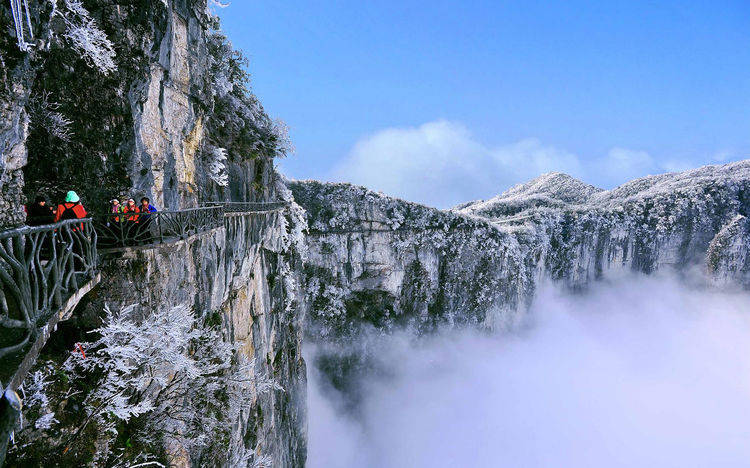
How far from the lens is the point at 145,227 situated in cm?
733

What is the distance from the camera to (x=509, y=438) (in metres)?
40.7

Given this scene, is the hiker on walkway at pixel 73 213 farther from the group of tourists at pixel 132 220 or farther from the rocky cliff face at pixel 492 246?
the rocky cliff face at pixel 492 246

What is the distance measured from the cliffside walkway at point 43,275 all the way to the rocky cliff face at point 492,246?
29.5 meters

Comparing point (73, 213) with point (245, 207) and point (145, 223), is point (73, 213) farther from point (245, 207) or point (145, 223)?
point (245, 207)

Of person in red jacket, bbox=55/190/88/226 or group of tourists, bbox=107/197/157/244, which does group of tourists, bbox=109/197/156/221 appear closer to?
group of tourists, bbox=107/197/157/244

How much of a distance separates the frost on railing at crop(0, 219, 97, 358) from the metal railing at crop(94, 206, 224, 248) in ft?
2.60

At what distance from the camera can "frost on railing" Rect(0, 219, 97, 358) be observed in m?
3.51

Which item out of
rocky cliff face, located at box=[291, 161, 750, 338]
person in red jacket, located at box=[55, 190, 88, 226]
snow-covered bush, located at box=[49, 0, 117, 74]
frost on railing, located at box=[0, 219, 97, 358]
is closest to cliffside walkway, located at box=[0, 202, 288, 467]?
frost on railing, located at box=[0, 219, 97, 358]

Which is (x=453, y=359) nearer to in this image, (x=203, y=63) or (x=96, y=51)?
(x=203, y=63)

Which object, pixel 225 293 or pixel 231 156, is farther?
pixel 231 156

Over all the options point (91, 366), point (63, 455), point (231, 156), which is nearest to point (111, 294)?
point (91, 366)

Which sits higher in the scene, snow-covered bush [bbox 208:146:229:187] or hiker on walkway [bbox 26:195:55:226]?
snow-covered bush [bbox 208:146:229:187]

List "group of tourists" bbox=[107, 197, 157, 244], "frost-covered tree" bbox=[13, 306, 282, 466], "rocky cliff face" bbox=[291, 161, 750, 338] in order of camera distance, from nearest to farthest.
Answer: "frost-covered tree" bbox=[13, 306, 282, 466] < "group of tourists" bbox=[107, 197, 157, 244] < "rocky cliff face" bbox=[291, 161, 750, 338]

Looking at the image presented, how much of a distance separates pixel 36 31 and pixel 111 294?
4669 mm
